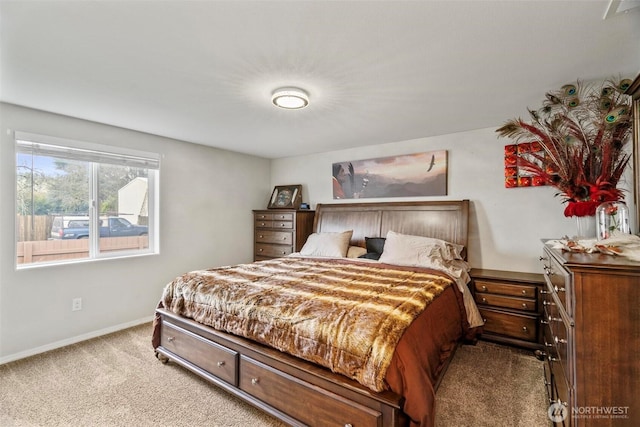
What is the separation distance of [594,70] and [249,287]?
113 inches

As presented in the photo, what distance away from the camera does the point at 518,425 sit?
1.77 meters

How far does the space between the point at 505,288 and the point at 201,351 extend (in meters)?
2.78

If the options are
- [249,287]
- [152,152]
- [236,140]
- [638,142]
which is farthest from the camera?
[236,140]

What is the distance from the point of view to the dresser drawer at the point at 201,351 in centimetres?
201

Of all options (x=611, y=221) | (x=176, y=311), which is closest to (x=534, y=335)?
(x=611, y=221)

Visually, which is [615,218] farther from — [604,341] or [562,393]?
[562,393]

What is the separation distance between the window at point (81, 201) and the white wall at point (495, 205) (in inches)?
137

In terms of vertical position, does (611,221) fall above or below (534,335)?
above

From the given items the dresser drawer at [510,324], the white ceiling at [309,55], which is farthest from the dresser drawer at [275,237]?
the dresser drawer at [510,324]

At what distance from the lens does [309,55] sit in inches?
71.6

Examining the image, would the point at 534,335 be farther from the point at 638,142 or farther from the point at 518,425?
the point at 638,142

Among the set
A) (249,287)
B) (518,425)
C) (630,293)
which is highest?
(630,293)

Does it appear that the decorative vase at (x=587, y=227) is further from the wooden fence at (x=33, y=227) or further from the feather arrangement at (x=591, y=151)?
the wooden fence at (x=33, y=227)

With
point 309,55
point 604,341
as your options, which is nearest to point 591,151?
point 604,341
